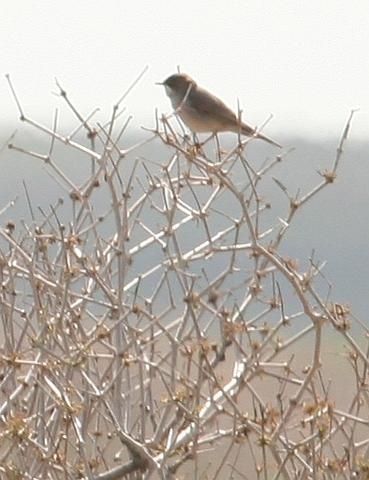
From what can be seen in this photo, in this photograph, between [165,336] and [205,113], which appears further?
[205,113]

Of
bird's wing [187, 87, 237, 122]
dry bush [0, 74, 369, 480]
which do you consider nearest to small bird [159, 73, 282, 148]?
bird's wing [187, 87, 237, 122]

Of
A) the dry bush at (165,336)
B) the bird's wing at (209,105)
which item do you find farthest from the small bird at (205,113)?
the dry bush at (165,336)

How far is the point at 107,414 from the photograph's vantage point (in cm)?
509

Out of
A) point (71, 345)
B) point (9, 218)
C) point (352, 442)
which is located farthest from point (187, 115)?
point (352, 442)

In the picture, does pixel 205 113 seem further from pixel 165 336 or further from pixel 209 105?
pixel 165 336

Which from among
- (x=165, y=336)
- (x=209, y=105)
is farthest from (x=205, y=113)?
(x=165, y=336)

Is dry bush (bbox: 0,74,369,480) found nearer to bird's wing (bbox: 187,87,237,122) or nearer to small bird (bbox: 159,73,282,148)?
small bird (bbox: 159,73,282,148)

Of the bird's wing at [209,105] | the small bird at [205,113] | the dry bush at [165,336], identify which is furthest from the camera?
the bird's wing at [209,105]

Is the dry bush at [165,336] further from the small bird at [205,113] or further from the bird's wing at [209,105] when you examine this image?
the bird's wing at [209,105]

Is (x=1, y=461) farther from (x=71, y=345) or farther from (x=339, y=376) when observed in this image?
(x=339, y=376)

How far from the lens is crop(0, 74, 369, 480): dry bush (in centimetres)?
479

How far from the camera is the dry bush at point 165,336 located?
479 centimetres

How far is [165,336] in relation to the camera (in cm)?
534

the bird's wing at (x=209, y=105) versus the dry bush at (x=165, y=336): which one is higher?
the bird's wing at (x=209, y=105)
